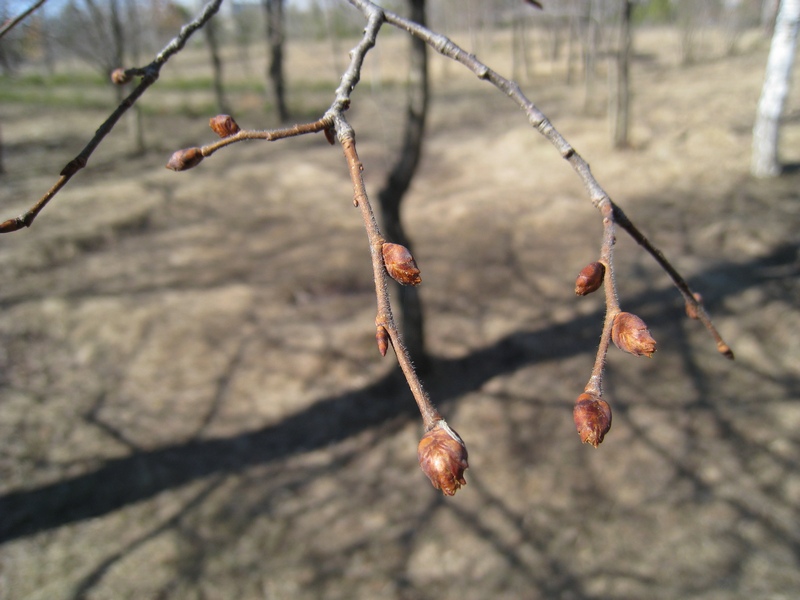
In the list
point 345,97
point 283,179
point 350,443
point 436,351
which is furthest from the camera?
point 283,179

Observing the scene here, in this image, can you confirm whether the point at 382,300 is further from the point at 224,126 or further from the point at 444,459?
the point at 224,126

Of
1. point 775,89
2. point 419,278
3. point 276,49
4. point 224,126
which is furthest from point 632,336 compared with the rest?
point 276,49

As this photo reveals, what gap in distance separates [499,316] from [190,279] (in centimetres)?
387

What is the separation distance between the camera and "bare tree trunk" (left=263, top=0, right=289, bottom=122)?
11516mm

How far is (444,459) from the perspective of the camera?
0.53m

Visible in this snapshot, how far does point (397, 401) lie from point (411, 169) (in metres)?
2.08

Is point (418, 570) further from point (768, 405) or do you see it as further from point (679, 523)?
point (768, 405)

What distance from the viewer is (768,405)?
432 cm

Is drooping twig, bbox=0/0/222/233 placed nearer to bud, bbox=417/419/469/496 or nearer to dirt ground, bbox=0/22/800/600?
bud, bbox=417/419/469/496

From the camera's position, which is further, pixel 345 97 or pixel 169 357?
pixel 169 357

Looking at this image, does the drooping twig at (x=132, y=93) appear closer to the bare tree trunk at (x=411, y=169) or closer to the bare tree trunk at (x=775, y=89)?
the bare tree trunk at (x=411, y=169)

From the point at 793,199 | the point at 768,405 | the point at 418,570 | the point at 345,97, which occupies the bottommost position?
the point at 418,570

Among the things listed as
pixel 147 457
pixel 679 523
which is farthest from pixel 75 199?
pixel 679 523

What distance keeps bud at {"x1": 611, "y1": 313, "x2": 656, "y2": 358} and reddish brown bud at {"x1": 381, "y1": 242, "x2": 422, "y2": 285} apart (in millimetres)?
226
